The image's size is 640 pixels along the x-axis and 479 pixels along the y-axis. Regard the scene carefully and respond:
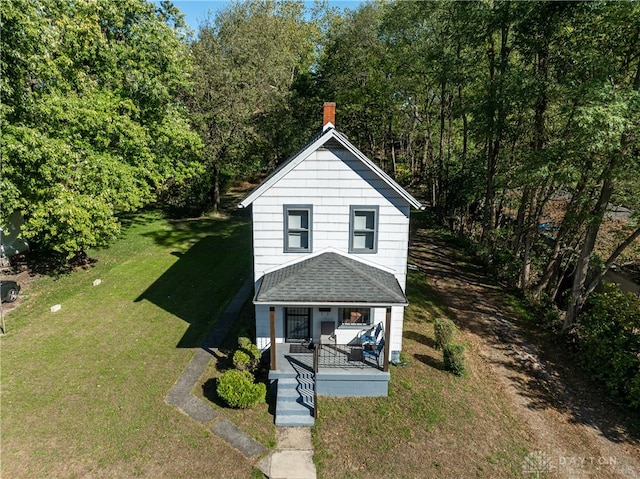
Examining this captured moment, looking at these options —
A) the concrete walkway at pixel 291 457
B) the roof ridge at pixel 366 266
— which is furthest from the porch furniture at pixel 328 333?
the concrete walkway at pixel 291 457

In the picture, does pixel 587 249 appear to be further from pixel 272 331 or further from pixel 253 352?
pixel 253 352

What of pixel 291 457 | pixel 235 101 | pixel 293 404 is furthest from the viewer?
pixel 235 101

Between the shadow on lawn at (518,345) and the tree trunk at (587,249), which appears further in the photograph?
the tree trunk at (587,249)

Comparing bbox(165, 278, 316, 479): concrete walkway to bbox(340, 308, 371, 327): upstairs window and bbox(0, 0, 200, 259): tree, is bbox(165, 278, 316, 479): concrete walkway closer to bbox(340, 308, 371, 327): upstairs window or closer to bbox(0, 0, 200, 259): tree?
bbox(340, 308, 371, 327): upstairs window

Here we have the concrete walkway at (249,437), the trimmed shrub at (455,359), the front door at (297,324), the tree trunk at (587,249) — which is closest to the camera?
the concrete walkway at (249,437)

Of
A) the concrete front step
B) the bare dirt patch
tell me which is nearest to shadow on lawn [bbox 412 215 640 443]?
the bare dirt patch

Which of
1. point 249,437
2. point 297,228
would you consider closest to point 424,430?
point 249,437

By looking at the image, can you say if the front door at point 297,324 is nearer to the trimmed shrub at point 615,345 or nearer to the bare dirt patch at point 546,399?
the bare dirt patch at point 546,399
